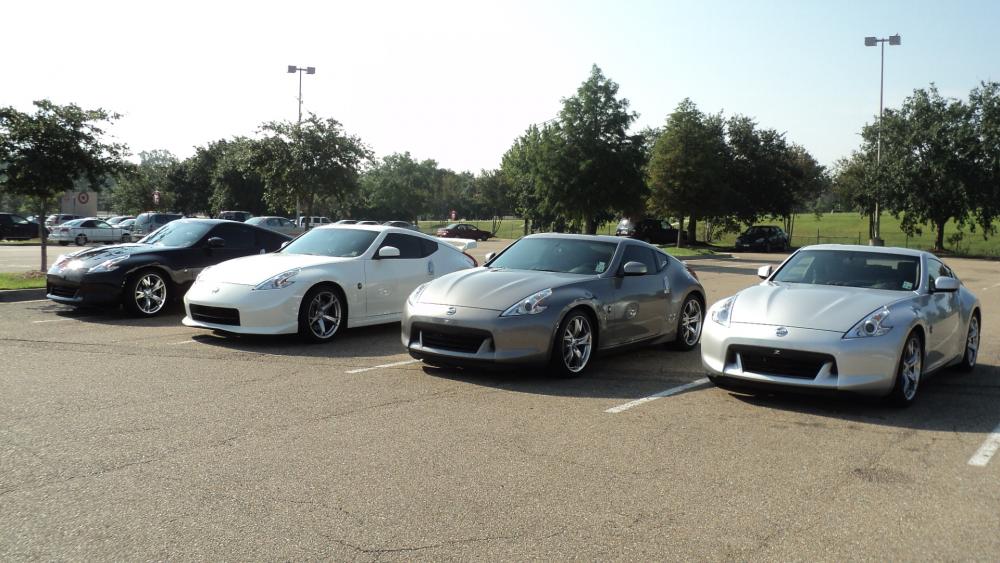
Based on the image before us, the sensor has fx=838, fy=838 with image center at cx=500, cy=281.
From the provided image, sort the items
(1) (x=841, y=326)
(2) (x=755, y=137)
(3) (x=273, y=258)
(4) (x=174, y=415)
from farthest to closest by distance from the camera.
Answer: (2) (x=755, y=137), (3) (x=273, y=258), (1) (x=841, y=326), (4) (x=174, y=415)

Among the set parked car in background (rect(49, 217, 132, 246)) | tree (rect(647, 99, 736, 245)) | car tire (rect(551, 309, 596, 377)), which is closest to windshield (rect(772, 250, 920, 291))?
car tire (rect(551, 309, 596, 377))

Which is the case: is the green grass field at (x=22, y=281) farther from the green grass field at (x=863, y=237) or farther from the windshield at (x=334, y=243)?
the green grass field at (x=863, y=237)

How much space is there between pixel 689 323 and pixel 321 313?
4.46m

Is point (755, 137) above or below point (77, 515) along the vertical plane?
above

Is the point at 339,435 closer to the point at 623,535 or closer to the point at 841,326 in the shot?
the point at 623,535

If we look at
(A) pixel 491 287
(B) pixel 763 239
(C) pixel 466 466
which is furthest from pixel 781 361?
(B) pixel 763 239

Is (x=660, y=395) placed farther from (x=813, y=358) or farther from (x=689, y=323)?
(x=689, y=323)

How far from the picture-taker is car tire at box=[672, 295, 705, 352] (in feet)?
32.8

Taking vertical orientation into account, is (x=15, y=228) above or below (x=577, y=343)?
above

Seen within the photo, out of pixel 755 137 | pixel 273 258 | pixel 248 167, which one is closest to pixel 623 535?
pixel 273 258

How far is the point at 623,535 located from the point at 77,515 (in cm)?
270

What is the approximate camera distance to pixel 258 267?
33.3 feet

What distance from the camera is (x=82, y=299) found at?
1171cm

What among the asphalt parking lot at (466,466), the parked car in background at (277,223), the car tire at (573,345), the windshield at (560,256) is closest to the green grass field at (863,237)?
the parked car in background at (277,223)
